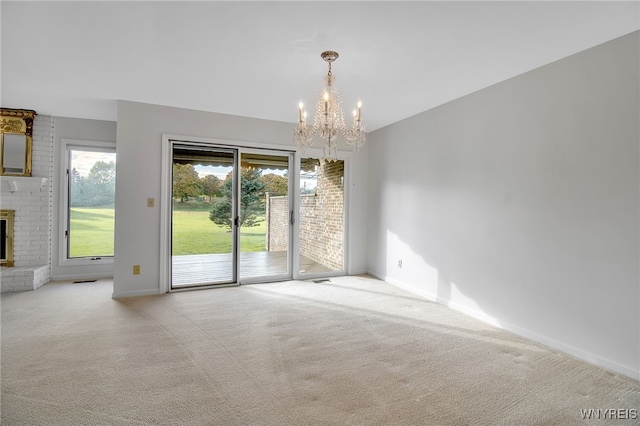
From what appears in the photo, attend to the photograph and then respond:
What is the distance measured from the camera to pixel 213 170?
470 cm

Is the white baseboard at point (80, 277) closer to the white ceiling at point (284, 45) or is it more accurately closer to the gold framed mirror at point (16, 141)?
the gold framed mirror at point (16, 141)

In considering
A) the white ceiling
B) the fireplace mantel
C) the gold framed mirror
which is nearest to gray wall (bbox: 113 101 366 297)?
the white ceiling

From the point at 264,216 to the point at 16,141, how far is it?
150 inches

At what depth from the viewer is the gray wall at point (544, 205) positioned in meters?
2.41

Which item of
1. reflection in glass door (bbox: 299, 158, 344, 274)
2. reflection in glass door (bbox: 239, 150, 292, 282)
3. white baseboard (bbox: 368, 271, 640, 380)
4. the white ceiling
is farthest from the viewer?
reflection in glass door (bbox: 299, 158, 344, 274)

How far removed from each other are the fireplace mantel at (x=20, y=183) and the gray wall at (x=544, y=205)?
5556 mm

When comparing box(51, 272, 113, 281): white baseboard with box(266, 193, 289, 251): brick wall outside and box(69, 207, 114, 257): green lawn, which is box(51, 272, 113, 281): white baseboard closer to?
box(69, 207, 114, 257): green lawn

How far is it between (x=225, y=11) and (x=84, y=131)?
422cm

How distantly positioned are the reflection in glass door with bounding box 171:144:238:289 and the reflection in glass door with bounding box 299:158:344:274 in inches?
47.0

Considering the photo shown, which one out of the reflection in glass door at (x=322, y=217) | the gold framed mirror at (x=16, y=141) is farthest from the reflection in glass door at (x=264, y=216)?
the gold framed mirror at (x=16, y=141)

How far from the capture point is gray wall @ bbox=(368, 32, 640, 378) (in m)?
2.41

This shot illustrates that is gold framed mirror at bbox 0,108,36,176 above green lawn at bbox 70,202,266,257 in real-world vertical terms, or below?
above

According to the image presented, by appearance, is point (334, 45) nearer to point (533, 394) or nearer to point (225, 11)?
point (225, 11)

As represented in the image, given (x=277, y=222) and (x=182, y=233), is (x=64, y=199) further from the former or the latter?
(x=277, y=222)
